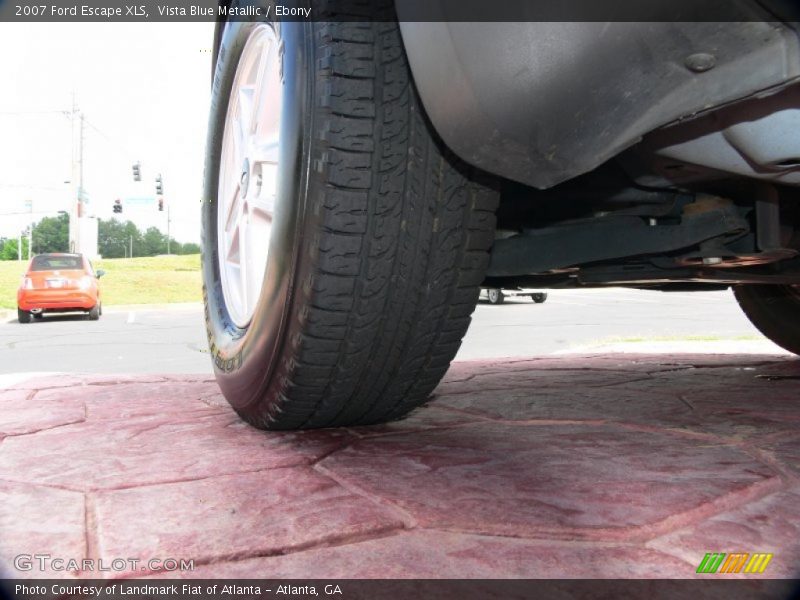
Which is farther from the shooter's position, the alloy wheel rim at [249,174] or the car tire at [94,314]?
the car tire at [94,314]

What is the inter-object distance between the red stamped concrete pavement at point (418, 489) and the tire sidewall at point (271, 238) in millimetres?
175

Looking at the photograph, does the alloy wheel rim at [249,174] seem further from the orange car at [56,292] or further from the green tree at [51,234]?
the green tree at [51,234]

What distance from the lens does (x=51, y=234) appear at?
76938mm

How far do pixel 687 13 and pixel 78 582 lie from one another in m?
0.99

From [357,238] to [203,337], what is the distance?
617 cm

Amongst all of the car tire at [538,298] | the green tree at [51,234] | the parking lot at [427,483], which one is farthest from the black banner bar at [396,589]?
the green tree at [51,234]

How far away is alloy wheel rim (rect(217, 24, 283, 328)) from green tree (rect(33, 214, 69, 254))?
80444 millimetres

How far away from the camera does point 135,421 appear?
1869 mm

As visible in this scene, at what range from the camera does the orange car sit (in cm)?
1104

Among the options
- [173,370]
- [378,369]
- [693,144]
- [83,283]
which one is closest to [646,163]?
[693,144]

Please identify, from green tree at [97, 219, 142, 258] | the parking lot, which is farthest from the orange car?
green tree at [97, 219, 142, 258]

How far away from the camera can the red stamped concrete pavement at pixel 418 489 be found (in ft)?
3.10

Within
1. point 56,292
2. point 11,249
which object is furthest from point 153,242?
point 56,292

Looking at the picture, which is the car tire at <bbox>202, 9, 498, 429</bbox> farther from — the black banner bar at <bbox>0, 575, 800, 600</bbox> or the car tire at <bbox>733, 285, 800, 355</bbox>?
the car tire at <bbox>733, 285, 800, 355</bbox>
